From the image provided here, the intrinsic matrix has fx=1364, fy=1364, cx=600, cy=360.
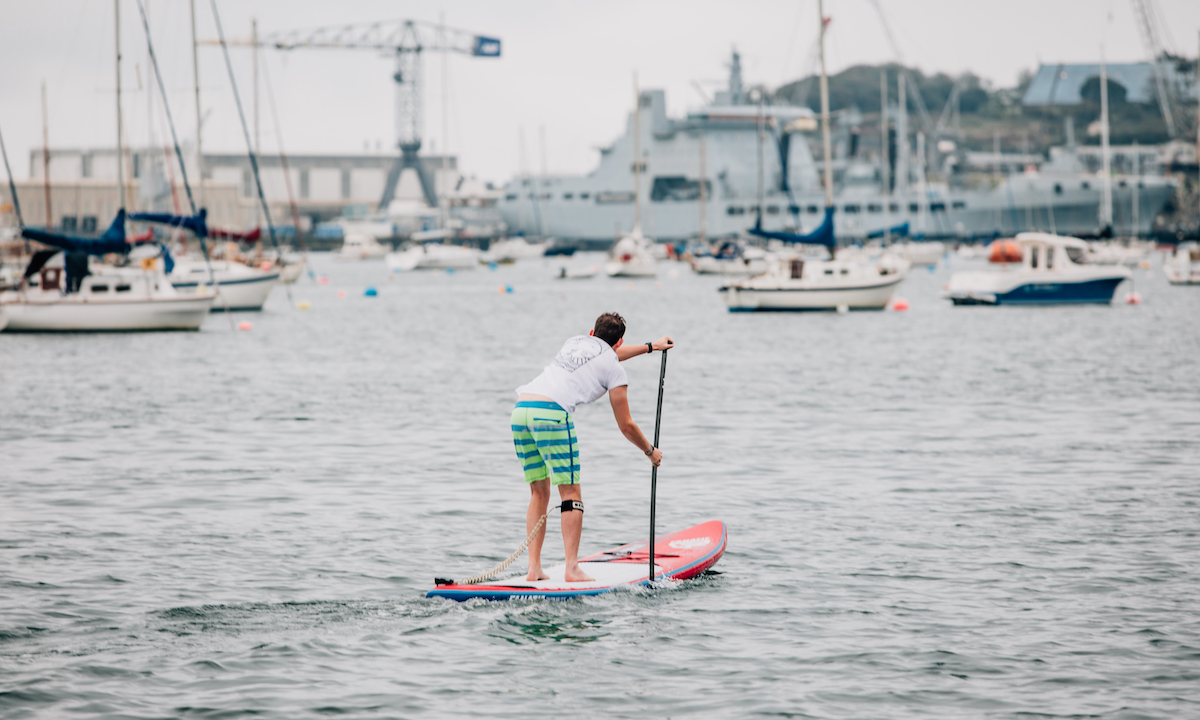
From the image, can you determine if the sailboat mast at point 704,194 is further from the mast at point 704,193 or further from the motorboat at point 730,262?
the motorboat at point 730,262

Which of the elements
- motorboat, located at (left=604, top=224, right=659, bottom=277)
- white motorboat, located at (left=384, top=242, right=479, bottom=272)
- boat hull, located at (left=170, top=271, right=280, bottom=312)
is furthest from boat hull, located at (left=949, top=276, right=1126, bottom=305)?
white motorboat, located at (left=384, top=242, right=479, bottom=272)

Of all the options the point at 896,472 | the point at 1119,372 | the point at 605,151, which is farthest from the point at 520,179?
the point at 896,472

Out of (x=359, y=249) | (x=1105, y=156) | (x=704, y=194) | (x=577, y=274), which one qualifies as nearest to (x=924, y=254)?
(x=1105, y=156)

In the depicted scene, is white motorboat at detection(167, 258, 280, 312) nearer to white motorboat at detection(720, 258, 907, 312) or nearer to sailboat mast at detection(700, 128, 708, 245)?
white motorboat at detection(720, 258, 907, 312)

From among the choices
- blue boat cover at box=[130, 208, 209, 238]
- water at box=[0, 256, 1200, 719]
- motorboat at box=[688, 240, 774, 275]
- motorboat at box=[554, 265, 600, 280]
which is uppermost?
blue boat cover at box=[130, 208, 209, 238]

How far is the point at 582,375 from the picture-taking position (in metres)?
8.98

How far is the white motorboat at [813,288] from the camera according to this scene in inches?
1804

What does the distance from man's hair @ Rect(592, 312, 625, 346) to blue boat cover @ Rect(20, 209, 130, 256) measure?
30.4 meters

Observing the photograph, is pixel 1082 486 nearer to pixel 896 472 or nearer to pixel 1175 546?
pixel 896 472

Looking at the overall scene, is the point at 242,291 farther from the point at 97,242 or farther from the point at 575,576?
the point at 575,576

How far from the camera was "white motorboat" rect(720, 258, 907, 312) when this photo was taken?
45.8m

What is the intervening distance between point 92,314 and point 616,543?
96.5 ft

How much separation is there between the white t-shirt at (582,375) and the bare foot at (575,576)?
1.38 metres

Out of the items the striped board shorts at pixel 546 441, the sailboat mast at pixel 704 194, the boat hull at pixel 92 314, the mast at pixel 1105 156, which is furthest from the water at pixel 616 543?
the sailboat mast at pixel 704 194
